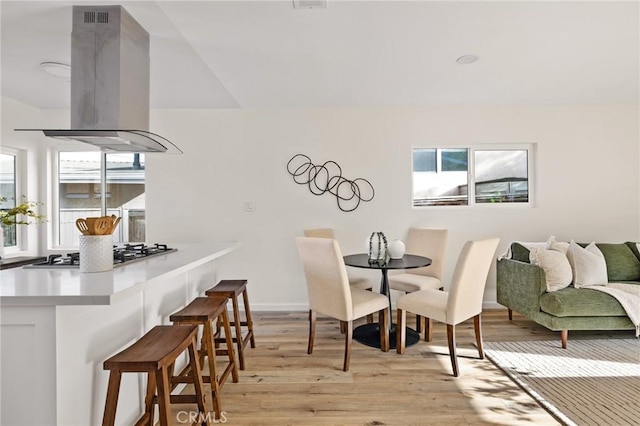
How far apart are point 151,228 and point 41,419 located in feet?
9.53

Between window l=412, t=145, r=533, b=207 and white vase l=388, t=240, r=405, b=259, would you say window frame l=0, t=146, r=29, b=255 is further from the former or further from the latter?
window l=412, t=145, r=533, b=207

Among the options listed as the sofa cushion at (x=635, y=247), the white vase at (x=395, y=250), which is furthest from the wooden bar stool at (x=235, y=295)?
the sofa cushion at (x=635, y=247)

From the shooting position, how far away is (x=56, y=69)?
2812 millimetres

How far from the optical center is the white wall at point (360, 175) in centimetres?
391

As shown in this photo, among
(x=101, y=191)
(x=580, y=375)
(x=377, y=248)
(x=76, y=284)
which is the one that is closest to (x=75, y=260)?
(x=76, y=284)

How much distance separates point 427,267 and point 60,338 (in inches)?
118

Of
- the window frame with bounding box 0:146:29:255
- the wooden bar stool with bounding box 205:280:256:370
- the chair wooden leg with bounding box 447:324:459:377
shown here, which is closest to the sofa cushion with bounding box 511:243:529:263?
the chair wooden leg with bounding box 447:324:459:377

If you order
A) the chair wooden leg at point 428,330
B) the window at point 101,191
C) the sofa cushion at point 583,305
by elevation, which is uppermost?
the window at point 101,191

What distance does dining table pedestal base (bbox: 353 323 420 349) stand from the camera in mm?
2925

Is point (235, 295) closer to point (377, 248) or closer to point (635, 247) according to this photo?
point (377, 248)

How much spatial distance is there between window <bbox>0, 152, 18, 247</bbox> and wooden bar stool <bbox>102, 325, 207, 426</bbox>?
11.1 ft

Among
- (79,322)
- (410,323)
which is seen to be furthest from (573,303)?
(79,322)

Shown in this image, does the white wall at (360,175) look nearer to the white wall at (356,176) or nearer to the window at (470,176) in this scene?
the white wall at (356,176)

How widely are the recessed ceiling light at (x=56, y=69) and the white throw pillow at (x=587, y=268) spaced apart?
15.2 ft
